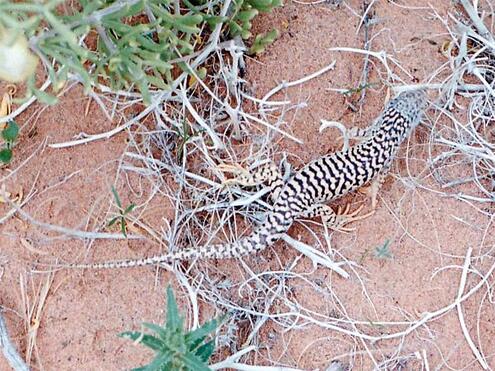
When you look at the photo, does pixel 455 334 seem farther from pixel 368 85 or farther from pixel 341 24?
pixel 341 24

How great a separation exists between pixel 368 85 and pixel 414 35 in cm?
41

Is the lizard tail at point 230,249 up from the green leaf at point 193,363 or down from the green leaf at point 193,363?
down

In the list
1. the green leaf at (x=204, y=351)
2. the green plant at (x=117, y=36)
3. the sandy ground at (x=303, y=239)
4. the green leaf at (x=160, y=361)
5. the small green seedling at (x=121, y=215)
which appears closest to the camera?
the green plant at (x=117, y=36)

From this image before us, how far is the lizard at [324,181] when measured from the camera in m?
3.30

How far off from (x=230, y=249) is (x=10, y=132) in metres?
1.13

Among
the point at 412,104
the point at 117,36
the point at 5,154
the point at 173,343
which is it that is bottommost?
the point at 412,104

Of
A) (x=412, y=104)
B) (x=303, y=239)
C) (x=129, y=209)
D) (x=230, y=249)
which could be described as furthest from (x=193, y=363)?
(x=412, y=104)

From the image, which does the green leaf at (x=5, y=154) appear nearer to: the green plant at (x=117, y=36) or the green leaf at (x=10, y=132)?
the green leaf at (x=10, y=132)

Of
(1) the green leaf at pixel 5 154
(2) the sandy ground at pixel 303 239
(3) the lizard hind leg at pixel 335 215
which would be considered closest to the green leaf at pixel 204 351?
(2) the sandy ground at pixel 303 239

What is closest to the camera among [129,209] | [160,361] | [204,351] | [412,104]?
[160,361]

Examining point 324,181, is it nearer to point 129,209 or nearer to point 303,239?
point 303,239

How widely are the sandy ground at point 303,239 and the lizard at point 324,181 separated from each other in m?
0.11

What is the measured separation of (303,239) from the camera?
3439 mm

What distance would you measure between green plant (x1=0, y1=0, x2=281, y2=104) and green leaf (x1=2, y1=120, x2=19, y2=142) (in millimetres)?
334
